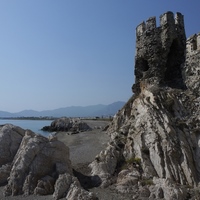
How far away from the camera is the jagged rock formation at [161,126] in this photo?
1387 cm

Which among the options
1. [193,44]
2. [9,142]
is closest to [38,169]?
[9,142]

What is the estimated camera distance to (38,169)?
1526 centimetres

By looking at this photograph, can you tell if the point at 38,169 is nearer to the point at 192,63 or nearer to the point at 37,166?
the point at 37,166

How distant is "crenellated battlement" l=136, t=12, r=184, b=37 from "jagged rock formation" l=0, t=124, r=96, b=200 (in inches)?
555

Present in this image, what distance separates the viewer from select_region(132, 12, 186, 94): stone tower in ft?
72.8

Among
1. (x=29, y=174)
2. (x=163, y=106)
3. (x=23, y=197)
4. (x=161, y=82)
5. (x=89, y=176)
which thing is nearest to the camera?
(x=23, y=197)

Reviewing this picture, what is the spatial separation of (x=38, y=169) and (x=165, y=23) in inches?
661

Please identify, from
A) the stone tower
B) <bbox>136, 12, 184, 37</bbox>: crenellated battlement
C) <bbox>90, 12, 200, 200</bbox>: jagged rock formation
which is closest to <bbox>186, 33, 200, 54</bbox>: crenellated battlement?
<bbox>90, 12, 200, 200</bbox>: jagged rock formation

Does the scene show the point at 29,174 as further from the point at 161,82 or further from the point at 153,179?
the point at 161,82

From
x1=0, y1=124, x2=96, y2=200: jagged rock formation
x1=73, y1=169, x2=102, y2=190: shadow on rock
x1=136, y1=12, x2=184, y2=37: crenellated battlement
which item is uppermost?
x1=136, y1=12, x2=184, y2=37: crenellated battlement

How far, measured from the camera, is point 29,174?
583 inches

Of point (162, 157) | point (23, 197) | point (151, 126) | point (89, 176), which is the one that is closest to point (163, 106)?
point (151, 126)

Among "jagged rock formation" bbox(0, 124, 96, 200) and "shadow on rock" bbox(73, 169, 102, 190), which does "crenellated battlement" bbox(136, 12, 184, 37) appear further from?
"shadow on rock" bbox(73, 169, 102, 190)

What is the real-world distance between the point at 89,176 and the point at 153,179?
14.6ft
